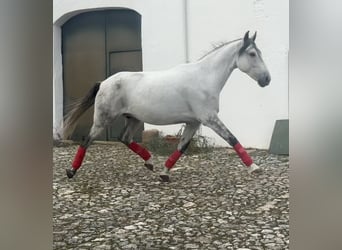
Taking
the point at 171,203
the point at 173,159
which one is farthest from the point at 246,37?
the point at 171,203

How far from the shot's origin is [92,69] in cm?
137

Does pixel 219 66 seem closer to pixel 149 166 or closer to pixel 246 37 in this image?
pixel 246 37

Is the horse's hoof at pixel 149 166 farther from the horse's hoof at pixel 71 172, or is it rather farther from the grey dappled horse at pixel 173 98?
the horse's hoof at pixel 71 172

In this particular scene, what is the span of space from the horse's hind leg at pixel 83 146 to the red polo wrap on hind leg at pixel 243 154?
0.46 metres

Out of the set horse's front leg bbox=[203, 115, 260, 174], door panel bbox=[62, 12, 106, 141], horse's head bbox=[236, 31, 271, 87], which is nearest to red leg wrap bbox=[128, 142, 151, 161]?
door panel bbox=[62, 12, 106, 141]

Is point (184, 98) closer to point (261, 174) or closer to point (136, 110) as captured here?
point (136, 110)

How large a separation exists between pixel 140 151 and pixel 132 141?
0.04m

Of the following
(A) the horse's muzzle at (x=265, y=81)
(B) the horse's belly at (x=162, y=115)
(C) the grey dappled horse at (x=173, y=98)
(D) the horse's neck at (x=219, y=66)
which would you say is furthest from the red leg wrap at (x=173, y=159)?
(A) the horse's muzzle at (x=265, y=81)

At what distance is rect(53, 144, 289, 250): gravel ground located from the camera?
1.21m

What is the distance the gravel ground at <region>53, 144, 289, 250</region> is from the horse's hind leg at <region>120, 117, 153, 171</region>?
2cm
